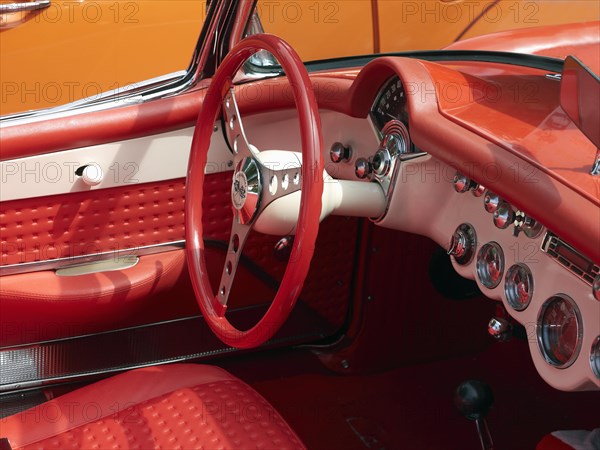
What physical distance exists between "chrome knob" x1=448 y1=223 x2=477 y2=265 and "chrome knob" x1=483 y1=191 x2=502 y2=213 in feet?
0.27

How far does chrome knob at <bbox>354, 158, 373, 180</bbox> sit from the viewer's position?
4.54 feet

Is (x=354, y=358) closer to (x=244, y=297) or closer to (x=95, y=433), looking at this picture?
(x=244, y=297)

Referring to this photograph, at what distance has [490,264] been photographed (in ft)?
4.09

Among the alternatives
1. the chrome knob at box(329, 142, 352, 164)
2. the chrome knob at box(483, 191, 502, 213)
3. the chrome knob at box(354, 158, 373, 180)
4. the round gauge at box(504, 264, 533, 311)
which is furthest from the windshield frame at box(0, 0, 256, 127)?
the round gauge at box(504, 264, 533, 311)

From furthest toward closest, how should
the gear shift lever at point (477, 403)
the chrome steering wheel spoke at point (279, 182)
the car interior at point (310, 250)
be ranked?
the gear shift lever at point (477, 403) < the chrome steering wheel spoke at point (279, 182) < the car interior at point (310, 250)

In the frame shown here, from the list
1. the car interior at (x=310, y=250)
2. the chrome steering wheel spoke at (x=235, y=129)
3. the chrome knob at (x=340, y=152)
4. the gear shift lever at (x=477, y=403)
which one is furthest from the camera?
the gear shift lever at (x=477, y=403)

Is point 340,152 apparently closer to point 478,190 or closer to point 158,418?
point 478,190

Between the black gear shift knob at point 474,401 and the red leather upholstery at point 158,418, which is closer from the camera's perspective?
the red leather upholstery at point 158,418

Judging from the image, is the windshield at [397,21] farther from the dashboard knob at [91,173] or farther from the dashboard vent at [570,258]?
the dashboard vent at [570,258]

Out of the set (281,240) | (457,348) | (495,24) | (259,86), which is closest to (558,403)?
(457,348)

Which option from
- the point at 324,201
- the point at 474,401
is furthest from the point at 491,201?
the point at 474,401

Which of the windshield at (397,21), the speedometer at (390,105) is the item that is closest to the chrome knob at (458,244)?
the speedometer at (390,105)

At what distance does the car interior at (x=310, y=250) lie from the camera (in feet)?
3.72

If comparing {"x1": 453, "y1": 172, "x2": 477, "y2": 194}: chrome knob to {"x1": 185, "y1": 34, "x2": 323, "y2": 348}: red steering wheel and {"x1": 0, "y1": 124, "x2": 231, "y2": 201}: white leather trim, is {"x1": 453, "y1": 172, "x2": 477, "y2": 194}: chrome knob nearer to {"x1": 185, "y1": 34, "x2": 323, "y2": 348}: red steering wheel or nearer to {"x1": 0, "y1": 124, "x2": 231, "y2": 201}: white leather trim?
{"x1": 185, "y1": 34, "x2": 323, "y2": 348}: red steering wheel
